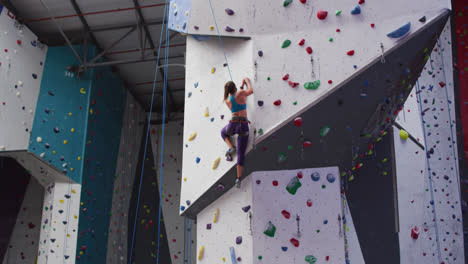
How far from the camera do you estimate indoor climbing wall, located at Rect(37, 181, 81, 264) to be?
716cm

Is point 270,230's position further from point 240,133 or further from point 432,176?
point 432,176

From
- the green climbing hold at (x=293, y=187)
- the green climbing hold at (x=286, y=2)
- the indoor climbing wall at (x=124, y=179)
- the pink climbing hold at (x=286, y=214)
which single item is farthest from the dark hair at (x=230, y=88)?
the indoor climbing wall at (x=124, y=179)

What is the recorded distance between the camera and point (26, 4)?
729cm

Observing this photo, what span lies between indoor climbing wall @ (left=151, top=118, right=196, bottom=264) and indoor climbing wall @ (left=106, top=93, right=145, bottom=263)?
0.60m

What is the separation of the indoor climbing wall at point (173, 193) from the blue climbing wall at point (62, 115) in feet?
11.0

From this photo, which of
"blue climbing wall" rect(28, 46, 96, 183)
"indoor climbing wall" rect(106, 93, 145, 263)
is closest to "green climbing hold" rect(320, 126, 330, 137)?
"blue climbing wall" rect(28, 46, 96, 183)

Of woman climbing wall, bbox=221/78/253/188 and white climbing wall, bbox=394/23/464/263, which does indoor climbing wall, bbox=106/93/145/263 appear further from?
white climbing wall, bbox=394/23/464/263

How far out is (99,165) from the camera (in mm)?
8414

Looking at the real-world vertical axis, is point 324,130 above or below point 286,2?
below

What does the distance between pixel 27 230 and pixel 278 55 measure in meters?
8.05

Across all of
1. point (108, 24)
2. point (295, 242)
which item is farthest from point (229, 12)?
point (108, 24)

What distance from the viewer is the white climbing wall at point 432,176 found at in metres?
5.66

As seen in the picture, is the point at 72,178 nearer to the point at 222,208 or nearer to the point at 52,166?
the point at 52,166

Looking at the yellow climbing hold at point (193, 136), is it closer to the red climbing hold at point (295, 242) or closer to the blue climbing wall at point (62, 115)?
the red climbing hold at point (295, 242)
